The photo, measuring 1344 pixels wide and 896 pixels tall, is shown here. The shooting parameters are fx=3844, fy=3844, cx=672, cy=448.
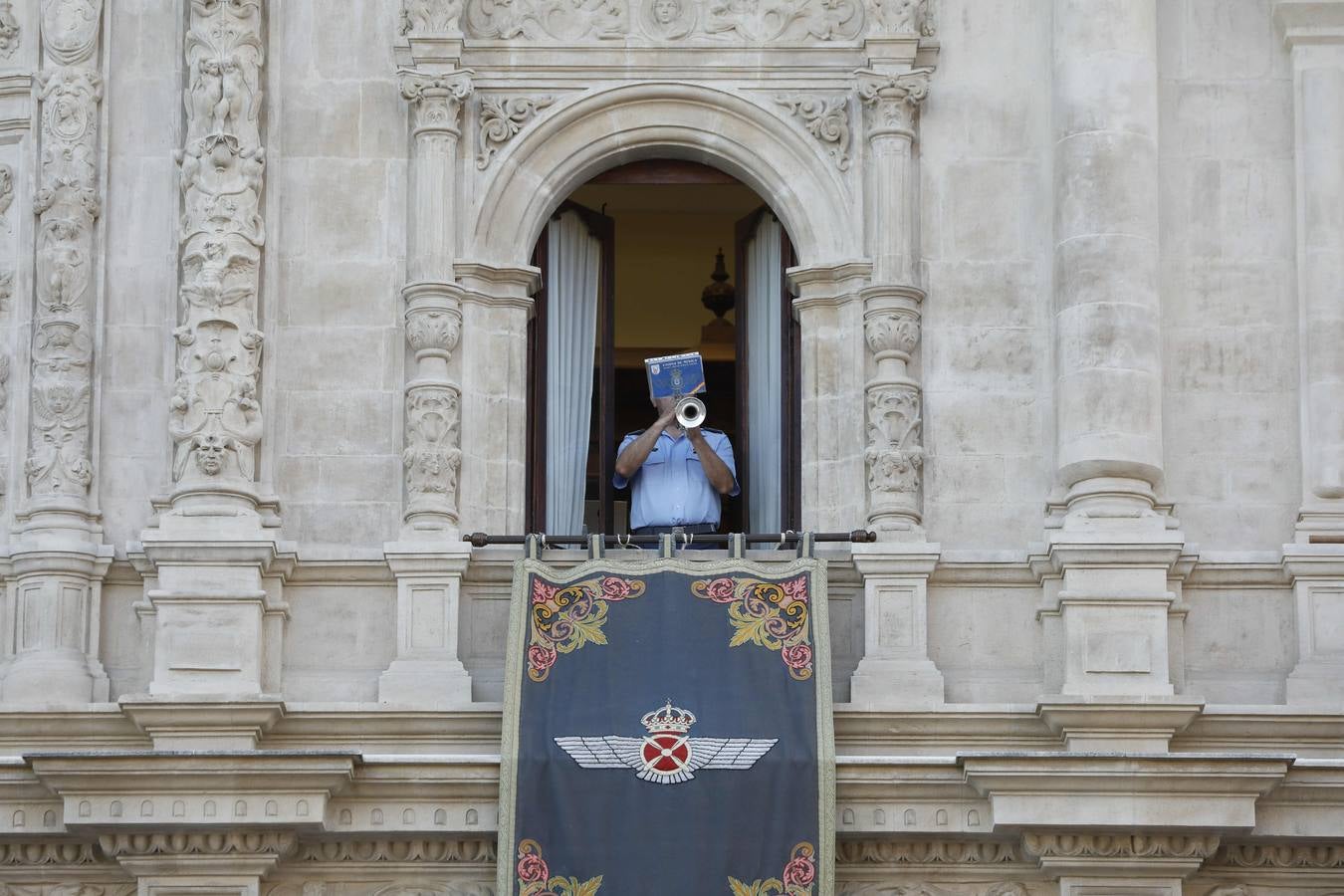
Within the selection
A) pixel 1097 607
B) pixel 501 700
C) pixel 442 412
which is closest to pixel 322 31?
pixel 442 412

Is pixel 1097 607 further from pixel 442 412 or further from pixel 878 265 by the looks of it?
pixel 442 412

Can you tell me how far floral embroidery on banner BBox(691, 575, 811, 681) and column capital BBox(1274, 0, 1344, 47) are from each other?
4877 millimetres

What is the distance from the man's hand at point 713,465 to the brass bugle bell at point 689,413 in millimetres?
49

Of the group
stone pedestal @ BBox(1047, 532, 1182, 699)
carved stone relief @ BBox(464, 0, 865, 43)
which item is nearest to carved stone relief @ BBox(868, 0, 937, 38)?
carved stone relief @ BBox(464, 0, 865, 43)

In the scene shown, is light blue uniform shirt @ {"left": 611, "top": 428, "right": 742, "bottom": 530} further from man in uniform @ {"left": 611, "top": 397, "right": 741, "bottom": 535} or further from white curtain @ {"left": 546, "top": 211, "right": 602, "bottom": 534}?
white curtain @ {"left": 546, "top": 211, "right": 602, "bottom": 534}

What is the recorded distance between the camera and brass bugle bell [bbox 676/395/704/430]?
24.5m

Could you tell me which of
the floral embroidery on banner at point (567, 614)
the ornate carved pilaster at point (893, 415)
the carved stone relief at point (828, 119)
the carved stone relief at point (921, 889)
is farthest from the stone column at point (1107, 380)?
the floral embroidery on banner at point (567, 614)

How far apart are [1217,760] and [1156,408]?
2.53 metres

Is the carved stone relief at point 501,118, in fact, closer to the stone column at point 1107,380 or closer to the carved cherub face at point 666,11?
the carved cherub face at point 666,11

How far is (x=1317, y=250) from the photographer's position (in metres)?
24.4

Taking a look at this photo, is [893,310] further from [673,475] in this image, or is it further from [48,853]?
[48,853]

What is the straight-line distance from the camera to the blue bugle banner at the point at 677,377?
2462 cm

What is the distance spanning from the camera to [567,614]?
77.0ft

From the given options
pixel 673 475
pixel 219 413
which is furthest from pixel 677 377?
pixel 219 413
